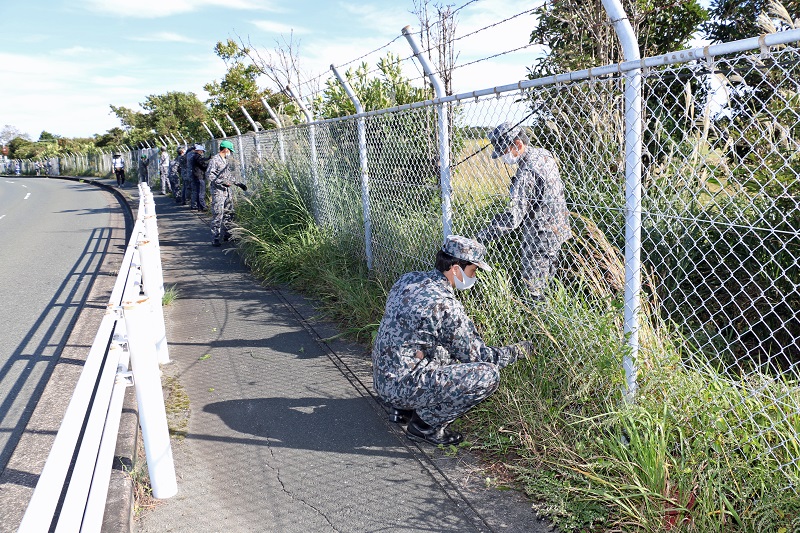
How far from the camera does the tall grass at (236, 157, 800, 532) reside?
8.49ft

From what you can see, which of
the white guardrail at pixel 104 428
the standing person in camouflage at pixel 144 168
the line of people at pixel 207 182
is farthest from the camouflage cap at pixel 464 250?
the standing person in camouflage at pixel 144 168

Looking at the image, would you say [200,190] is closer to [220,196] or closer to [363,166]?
[220,196]

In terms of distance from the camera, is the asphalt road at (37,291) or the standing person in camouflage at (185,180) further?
the standing person in camouflage at (185,180)

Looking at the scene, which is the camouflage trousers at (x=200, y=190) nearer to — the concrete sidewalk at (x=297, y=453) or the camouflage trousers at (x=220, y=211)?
the camouflage trousers at (x=220, y=211)

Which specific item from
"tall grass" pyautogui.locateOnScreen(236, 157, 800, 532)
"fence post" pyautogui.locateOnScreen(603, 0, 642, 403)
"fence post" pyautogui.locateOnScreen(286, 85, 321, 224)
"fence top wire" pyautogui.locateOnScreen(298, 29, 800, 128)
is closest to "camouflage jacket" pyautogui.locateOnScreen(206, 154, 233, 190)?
"fence post" pyautogui.locateOnScreen(286, 85, 321, 224)

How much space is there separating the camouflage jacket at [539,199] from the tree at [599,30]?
1.88m

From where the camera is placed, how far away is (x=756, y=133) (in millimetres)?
4609

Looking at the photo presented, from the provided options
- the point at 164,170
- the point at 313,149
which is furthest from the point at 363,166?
the point at 164,170

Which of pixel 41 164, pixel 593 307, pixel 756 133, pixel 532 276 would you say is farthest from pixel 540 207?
pixel 41 164

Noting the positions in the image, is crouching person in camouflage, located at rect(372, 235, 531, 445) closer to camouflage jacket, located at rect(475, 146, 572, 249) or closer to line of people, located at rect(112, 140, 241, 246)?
camouflage jacket, located at rect(475, 146, 572, 249)

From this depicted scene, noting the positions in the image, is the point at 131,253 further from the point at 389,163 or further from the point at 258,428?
the point at 389,163

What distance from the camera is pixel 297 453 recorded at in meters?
3.60

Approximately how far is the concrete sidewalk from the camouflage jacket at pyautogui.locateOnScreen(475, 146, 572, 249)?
159 centimetres

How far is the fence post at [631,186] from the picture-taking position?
2797 millimetres
